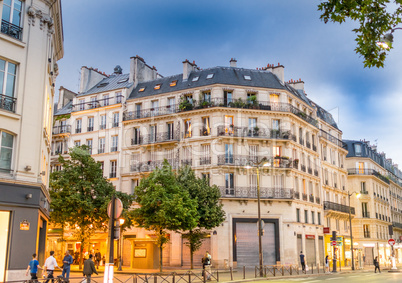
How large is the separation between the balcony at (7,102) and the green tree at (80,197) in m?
12.6

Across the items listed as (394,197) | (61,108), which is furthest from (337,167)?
(61,108)

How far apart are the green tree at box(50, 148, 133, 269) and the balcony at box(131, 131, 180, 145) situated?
10030 millimetres

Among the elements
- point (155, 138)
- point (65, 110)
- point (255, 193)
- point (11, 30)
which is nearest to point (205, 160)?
point (255, 193)

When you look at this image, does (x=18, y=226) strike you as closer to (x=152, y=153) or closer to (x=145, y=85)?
(x=152, y=153)

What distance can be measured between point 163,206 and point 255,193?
459 inches

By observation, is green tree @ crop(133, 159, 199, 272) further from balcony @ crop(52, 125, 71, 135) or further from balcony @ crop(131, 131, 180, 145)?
balcony @ crop(52, 125, 71, 135)

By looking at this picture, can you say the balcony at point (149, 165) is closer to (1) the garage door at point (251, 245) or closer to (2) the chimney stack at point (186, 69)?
(1) the garage door at point (251, 245)

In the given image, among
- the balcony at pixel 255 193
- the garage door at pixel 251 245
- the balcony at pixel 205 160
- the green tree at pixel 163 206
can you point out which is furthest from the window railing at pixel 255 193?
the green tree at pixel 163 206

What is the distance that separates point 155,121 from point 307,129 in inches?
602

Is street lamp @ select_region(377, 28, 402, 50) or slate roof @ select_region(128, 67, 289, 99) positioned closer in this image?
street lamp @ select_region(377, 28, 402, 50)

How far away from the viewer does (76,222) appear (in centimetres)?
2997

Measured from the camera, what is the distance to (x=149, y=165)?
4000 centimetres

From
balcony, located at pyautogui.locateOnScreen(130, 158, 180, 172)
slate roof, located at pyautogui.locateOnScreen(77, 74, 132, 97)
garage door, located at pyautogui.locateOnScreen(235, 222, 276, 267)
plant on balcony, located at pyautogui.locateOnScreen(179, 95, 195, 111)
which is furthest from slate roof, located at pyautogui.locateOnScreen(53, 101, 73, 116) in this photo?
garage door, located at pyautogui.locateOnScreen(235, 222, 276, 267)

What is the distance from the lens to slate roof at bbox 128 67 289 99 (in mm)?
40344
